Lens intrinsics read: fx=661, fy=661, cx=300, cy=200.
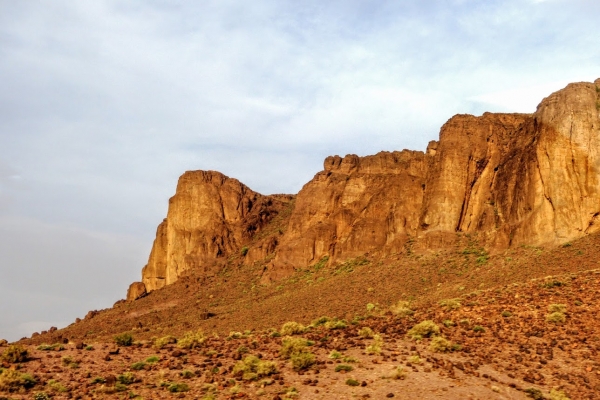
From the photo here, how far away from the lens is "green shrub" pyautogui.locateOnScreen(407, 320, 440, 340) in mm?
30031

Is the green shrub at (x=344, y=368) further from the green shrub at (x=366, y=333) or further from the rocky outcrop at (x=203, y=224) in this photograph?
the rocky outcrop at (x=203, y=224)

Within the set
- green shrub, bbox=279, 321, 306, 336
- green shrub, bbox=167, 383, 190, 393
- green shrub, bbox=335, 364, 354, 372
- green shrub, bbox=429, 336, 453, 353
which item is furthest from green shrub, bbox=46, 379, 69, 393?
green shrub, bbox=429, 336, 453, 353

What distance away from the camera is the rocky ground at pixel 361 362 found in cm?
2362

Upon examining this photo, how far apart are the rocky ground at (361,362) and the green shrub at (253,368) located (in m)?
0.04

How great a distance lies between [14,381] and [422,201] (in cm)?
6233

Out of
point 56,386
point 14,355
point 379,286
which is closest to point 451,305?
point 56,386

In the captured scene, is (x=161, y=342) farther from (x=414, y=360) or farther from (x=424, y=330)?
(x=424, y=330)

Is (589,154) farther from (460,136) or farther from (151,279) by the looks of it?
(151,279)

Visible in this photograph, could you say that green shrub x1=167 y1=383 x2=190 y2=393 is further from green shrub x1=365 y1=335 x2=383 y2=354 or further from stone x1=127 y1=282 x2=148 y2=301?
stone x1=127 y1=282 x2=148 y2=301

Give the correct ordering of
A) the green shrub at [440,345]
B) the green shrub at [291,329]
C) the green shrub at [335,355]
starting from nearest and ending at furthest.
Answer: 1. the green shrub at [335,355]
2. the green shrub at [440,345]
3. the green shrub at [291,329]

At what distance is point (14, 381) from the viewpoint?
76.0 feet

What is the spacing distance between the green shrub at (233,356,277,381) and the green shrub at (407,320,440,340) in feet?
25.3

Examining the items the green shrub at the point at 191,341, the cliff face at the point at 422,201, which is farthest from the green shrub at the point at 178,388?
the cliff face at the point at 422,201

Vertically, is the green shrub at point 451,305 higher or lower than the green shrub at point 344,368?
higher
